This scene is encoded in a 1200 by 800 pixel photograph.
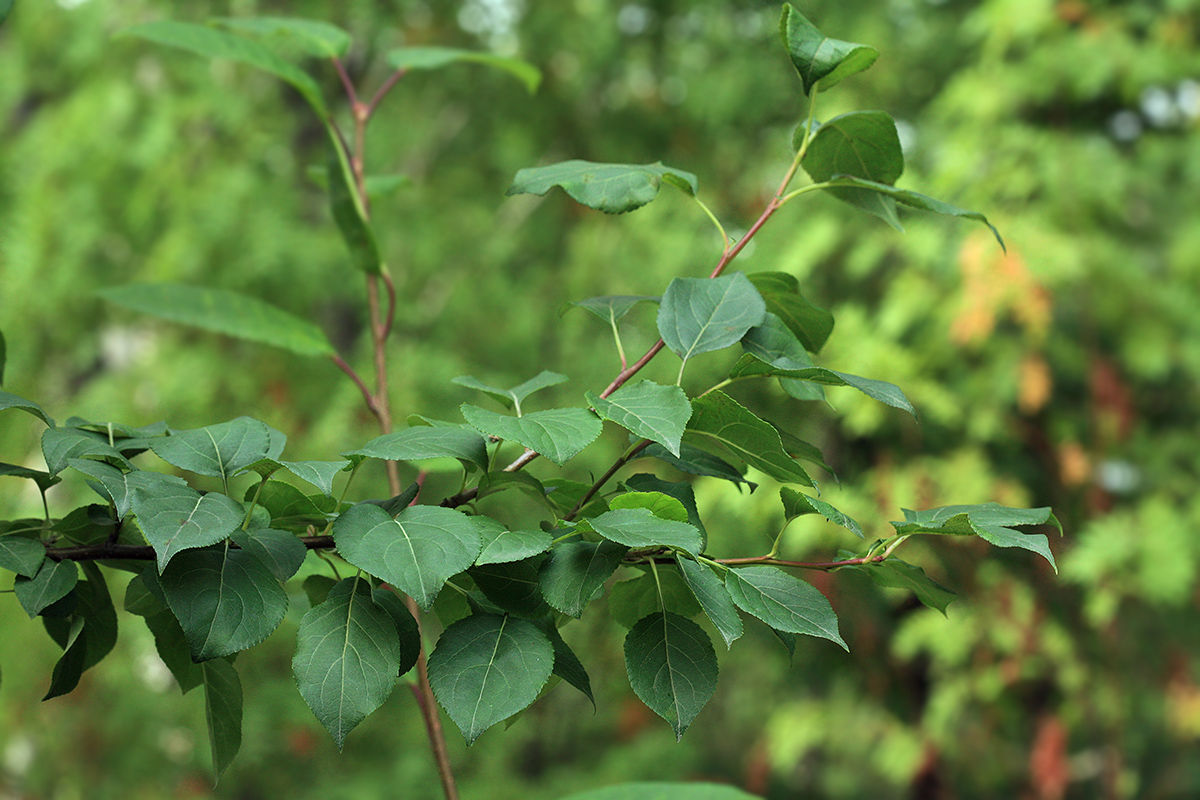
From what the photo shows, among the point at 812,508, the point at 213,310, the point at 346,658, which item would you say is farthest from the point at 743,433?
the point at 213,310

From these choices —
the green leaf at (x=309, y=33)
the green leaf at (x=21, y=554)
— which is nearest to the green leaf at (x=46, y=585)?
the green leaf at (x=21, y=554)

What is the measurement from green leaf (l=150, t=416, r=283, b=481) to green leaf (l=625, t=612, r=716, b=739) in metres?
0.13

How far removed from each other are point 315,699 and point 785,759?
1322 mm

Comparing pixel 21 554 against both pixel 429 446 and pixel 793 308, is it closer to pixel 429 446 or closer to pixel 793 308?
pixel 429 446

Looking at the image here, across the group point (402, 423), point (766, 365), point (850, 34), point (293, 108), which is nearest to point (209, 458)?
point (766, 365)

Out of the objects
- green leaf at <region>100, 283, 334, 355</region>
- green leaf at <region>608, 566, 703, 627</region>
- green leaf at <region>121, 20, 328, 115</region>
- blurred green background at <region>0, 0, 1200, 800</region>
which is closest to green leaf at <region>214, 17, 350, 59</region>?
green leaf at <region>121, 20, 328, 115</region>

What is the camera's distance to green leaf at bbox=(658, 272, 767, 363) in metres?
0.32

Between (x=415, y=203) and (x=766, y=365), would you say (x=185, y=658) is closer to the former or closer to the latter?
(x=766, y=365)

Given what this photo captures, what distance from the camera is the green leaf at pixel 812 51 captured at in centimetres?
32

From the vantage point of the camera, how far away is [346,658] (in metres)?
0.26

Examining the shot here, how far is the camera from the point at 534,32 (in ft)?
5.83

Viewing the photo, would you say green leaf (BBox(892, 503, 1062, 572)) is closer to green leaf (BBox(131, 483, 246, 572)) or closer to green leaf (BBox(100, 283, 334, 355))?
green leaf (BBox(131, 483, 246, 572))

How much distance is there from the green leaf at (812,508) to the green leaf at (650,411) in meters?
0.04

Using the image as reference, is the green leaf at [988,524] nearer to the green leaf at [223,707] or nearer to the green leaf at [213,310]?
the green leaf at [223,707]
